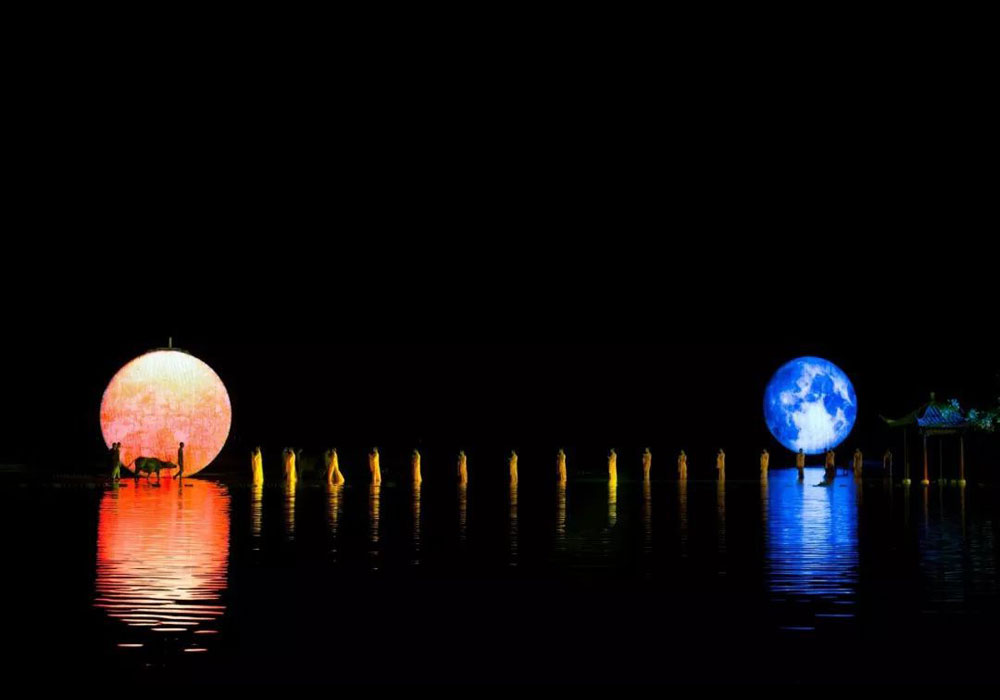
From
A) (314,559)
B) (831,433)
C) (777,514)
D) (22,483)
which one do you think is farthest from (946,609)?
(831,433)

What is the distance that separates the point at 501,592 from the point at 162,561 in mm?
4778

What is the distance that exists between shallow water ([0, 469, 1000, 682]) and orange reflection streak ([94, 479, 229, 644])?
5 centimetres

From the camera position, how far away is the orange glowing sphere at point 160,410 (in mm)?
39188

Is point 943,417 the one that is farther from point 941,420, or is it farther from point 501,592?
point 501,592

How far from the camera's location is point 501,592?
612 inches

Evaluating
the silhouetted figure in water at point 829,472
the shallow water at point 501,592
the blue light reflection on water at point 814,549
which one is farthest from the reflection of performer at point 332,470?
the silhouetted figure in water at point 829,472

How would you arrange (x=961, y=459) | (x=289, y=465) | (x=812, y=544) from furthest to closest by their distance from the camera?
(x=961, y=459), (x=289, y=465), (x=812, y=544)

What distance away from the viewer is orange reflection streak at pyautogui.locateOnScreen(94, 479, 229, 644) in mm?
13867

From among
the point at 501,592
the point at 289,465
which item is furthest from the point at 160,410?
the point at 501,592

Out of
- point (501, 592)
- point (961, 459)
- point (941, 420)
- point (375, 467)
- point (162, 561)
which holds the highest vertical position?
point (941, 420)

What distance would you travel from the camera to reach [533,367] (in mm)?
59062

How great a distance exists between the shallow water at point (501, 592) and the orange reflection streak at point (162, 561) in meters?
0.05

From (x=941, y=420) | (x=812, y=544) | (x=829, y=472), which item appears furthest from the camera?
(x=829, y=472)

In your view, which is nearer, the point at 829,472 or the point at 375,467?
the point at 375,467
